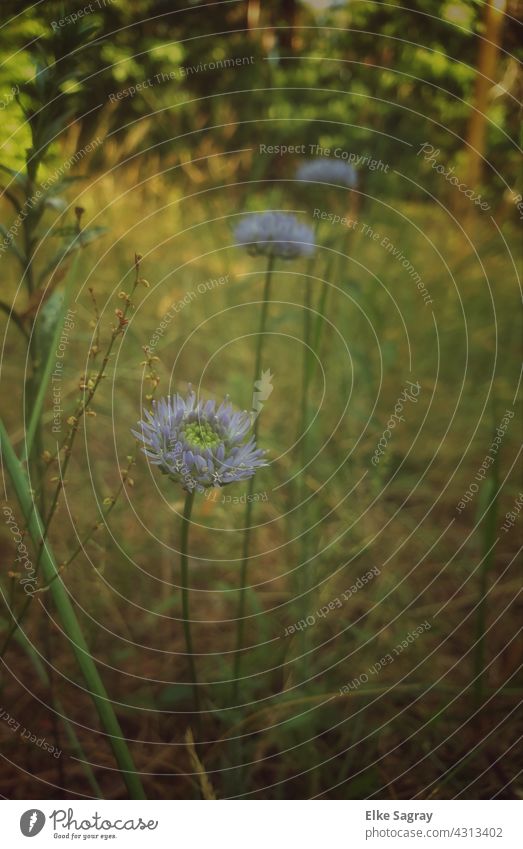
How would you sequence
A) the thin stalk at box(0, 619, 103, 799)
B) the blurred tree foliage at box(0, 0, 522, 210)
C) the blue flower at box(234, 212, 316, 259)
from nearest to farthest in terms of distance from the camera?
the thin stalk at box(0, 619, 103, 799)
the blue flower at box(234, 212, 316, 259)
the blurred tree foliage at box(0, 0, 522, 210)

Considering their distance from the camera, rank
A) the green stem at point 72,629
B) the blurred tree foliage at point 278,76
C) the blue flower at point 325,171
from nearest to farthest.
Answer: the green stem at point 72,629, the blurred tree foliage at point 278,76, the blue flower at point 325,171

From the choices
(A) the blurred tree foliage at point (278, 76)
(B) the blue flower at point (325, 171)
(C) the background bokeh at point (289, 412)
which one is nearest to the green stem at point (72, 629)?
(C) the background bokeh at point (289, 412)

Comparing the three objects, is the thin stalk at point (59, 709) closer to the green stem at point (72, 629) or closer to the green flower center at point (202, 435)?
the green stem at point (72, 629)

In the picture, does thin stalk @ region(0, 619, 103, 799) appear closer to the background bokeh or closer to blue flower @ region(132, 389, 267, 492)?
the background bokeh

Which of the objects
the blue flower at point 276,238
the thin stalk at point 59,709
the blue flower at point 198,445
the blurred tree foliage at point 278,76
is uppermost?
the blurred tree foliage at point 278,76

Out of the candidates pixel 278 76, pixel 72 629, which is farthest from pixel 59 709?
pixel 278 76

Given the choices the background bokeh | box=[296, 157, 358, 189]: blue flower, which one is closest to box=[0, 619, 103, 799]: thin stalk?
the background bokeh
